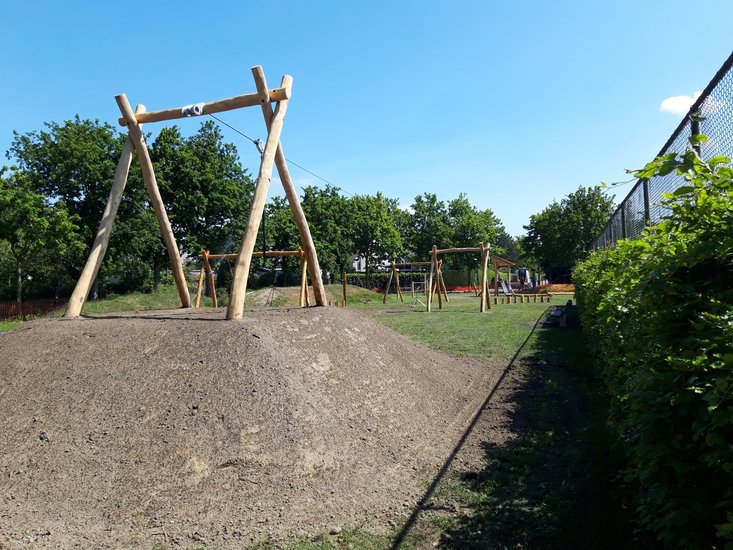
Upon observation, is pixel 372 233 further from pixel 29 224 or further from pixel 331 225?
pixel 29 224

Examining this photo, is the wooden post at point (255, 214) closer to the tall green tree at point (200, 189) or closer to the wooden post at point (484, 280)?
the wooden post at point (484, 280)

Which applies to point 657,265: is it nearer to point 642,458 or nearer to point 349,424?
point 642,458

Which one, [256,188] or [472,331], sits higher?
[256,188]

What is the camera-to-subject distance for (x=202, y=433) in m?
4.16

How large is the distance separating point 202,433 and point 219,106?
4789 millimetres

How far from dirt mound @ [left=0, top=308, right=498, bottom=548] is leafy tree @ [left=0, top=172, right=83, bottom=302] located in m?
19.9

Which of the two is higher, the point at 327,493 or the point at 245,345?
the point at 245,345

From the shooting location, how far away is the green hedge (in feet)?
5.93

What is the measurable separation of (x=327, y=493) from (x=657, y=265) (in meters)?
2.63

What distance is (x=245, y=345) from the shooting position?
515 centimetres

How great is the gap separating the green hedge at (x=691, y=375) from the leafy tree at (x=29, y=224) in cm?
2525

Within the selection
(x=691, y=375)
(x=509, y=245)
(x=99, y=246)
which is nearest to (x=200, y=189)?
(x=99, y=246)

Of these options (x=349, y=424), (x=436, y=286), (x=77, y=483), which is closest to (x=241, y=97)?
(x=349, y=424)

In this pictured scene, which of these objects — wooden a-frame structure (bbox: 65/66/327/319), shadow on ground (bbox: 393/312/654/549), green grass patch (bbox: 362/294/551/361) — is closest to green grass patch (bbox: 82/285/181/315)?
green grass patch (bbox: 362/294/551/361)
